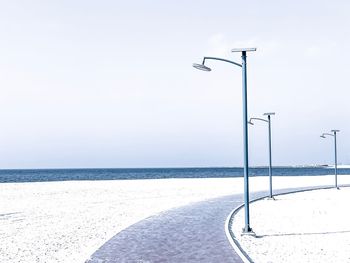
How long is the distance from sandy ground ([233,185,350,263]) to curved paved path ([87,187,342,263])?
0.76 metres

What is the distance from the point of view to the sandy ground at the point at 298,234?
36.3ft

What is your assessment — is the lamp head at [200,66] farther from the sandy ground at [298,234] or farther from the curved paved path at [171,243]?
the sandy ground at [298,234]

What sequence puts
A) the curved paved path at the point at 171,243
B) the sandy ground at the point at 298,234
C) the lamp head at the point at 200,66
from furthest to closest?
1. the lamp head at the point at 200,66
2. the sandy ground at the point at 298,234
3. the curved paved path at the point at 171,243

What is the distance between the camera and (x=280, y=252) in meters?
11.5

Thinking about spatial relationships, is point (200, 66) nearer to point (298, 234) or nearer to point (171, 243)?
point (171, 243)

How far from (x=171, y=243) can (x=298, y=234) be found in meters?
4.66

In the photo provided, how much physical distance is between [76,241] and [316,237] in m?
7.53

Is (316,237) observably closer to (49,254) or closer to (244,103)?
(244,103)

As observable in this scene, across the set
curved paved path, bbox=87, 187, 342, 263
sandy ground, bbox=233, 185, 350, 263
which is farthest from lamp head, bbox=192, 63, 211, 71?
sandy ground, bbox=233, 185, 350, 263

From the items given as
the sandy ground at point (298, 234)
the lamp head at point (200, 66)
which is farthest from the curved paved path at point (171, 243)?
the lamp head at point (200, 66)

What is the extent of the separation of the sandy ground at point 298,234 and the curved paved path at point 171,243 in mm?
762

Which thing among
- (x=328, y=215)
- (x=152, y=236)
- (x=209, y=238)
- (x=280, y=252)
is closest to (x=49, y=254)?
(x=152, y=236)

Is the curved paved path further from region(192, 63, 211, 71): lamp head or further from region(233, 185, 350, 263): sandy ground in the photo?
region(192, 63, 211, 71): lamp head

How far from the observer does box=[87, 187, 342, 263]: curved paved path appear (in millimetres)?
10409
